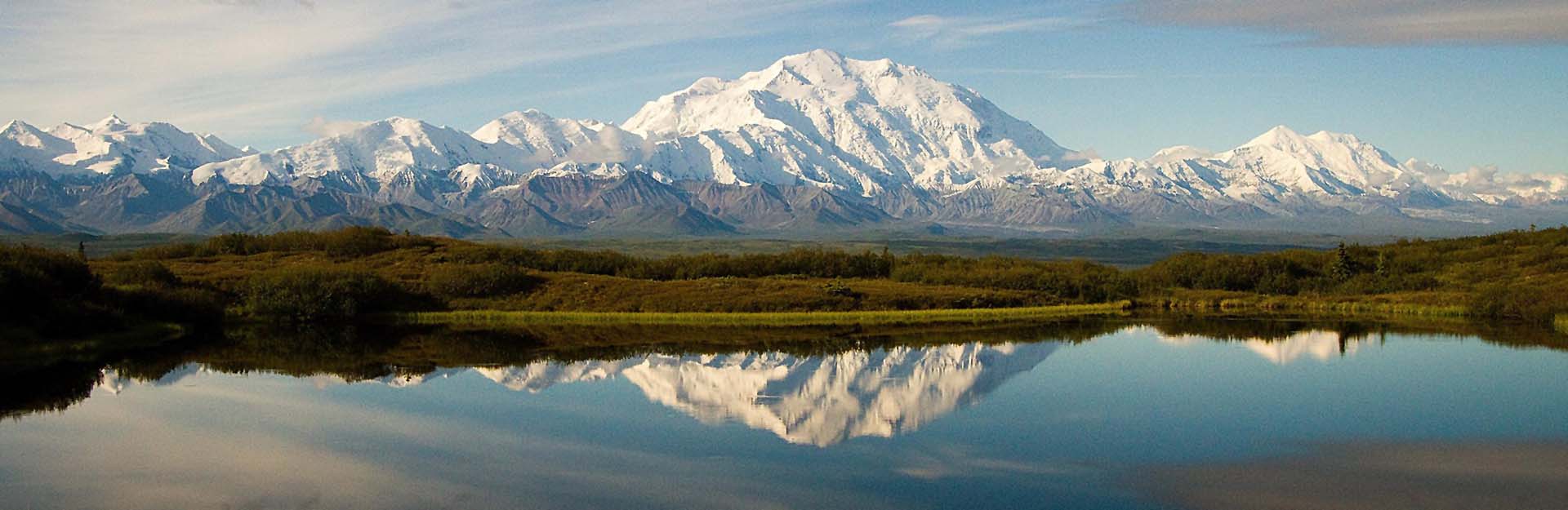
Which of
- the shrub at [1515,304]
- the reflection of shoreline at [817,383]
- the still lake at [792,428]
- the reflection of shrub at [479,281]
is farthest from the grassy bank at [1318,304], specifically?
the reflection of shrub at [479,281]

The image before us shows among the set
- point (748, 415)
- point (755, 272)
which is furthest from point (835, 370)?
point (755, 272)

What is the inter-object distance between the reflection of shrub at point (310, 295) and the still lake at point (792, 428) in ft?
59.6

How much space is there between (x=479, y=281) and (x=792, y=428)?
184 feet

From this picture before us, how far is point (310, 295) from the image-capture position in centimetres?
8169

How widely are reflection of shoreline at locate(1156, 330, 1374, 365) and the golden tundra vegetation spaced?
18.8 meters

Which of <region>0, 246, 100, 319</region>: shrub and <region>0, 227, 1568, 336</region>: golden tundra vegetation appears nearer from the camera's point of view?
<region>0, 246, 100, 319</region>: shrub

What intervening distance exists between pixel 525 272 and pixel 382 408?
175 ft

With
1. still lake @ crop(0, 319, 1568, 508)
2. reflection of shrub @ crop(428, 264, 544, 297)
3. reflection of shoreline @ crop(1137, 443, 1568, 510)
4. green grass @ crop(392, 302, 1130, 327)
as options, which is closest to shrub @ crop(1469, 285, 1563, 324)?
still lake @ crop(0, 319, 1568, 508)

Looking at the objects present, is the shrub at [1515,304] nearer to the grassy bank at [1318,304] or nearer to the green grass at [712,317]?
the grassy bank at [1318,304]

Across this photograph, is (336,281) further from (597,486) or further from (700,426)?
(597,486)

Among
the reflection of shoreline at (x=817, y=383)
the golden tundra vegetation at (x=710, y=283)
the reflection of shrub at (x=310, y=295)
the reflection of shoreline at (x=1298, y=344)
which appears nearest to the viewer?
the reflection of shoreline at (x=817, y=383)

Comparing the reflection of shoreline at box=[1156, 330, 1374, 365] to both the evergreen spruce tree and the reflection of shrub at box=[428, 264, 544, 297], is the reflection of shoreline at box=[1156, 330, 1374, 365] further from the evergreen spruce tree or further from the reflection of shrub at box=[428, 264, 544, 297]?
the reflection of shrub at box=[428, 264, 544, 297]

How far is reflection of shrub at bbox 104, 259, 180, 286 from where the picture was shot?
253ft

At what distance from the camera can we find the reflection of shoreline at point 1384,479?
28422mm
